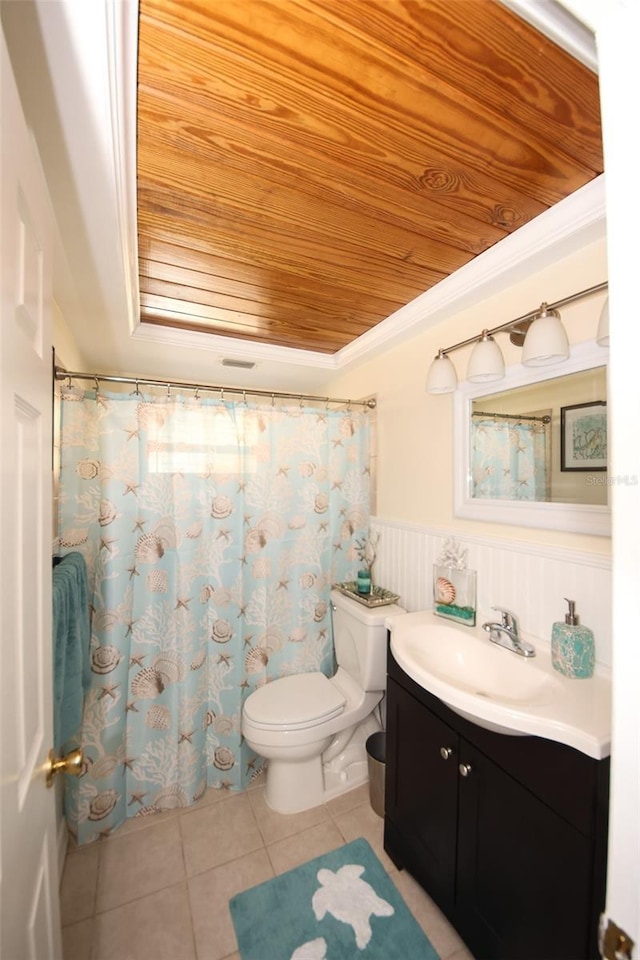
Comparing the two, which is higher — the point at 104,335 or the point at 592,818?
the point at 104,335

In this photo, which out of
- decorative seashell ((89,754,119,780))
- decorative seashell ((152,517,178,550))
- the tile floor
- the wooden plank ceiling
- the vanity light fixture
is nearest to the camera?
the wooden plank ceiling

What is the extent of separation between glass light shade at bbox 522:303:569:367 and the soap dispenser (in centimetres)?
74

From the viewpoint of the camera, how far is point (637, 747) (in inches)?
16.7

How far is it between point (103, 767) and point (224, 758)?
538 millimetres

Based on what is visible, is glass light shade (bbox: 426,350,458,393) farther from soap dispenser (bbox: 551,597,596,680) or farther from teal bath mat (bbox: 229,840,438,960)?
teal bath mat (bbox: 229,840,438,960)

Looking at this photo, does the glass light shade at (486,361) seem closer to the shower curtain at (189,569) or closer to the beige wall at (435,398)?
the beige wall at (435,398)

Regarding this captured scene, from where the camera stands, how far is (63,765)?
2.52 ft

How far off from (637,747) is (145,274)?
6.20 ft

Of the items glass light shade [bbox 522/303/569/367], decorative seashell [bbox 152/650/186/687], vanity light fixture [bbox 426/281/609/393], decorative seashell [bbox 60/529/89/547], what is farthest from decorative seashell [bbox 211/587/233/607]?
glass light shade [bbox 522/303/569/367]

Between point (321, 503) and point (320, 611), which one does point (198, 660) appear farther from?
point (321, 503)

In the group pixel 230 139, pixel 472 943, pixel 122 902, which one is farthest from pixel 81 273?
pixel 472 943

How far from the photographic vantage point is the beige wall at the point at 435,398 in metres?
1.23

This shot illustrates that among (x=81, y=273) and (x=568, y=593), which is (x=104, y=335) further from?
(x=568, y=593)

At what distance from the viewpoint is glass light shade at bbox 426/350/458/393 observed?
1.56 metres
